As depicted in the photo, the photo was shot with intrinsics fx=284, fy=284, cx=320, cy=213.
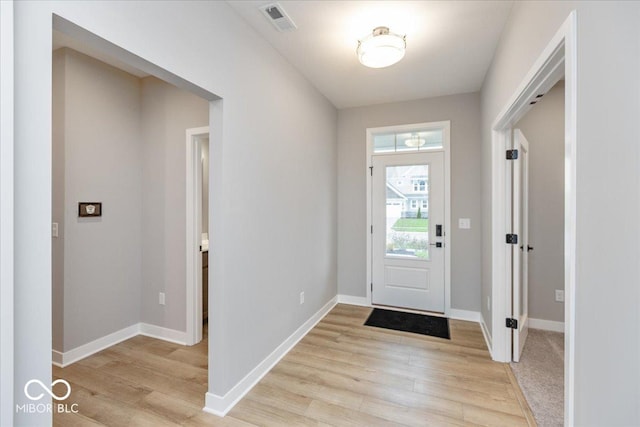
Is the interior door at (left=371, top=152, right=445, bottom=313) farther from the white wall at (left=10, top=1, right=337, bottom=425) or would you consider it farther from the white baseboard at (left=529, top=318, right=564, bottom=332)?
the white baseboard at (left=529, top=318, right=564, bottom=332)

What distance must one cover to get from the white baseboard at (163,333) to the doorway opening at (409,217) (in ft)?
7.64

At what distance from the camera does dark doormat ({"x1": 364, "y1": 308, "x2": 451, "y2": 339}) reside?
3.13 meters

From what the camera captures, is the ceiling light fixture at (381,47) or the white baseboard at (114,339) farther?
the white baseboard at (114,339)

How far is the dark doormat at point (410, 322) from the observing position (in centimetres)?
313

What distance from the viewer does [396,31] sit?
88.9 inches

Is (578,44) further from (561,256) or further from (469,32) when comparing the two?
(561,256)

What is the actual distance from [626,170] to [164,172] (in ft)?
10.9

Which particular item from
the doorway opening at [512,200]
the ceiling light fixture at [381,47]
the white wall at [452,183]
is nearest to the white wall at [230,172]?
the white wall at [452,183]

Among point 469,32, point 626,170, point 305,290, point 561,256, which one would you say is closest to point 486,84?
point 469,32

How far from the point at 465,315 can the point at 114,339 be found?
390 centimetres

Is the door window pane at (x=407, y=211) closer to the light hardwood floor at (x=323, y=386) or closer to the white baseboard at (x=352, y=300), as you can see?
the white baseboard at (x=352, y=300)

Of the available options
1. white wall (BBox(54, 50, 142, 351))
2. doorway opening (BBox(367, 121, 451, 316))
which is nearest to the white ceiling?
doorway opening (BBox(367, 121, 451, 316))

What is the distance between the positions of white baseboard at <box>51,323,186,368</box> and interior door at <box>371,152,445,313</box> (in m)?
2.48

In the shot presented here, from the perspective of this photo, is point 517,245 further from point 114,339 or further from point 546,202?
point 114,339
